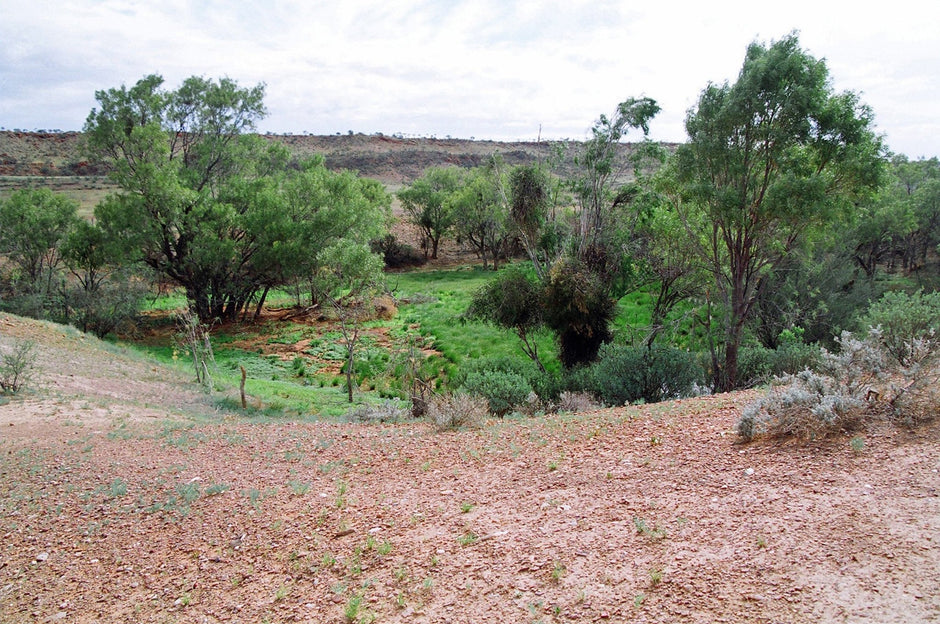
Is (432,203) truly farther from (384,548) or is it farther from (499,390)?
(384,548)

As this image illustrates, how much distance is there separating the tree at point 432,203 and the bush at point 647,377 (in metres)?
36.6

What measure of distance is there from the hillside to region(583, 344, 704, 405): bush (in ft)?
13.6

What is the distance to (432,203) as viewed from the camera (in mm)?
49469

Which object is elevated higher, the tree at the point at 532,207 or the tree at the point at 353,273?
the tree at the point at 532,207

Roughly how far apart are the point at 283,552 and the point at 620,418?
16.8 ft

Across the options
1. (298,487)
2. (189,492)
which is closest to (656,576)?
(298,487)

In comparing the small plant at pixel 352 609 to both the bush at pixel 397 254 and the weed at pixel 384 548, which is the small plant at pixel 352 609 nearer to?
the weed at pixel 384 548

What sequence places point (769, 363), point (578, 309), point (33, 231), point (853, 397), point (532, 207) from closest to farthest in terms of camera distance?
1. point (853, 397)
2. point (769, 363)
3. point (578, 309)
4. point (532, 207)
5. point (33, 231)

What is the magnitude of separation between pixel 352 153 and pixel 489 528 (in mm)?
105181

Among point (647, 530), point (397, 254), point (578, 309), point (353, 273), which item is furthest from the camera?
point (397, 254)

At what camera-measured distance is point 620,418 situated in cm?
866

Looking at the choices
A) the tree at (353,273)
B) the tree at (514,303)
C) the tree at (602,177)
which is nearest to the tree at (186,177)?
the tree at (353,273)

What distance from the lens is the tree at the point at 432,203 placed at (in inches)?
1943

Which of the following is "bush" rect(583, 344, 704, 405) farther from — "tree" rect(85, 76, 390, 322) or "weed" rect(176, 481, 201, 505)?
"tree" rect(85, 76, 390, 322)
